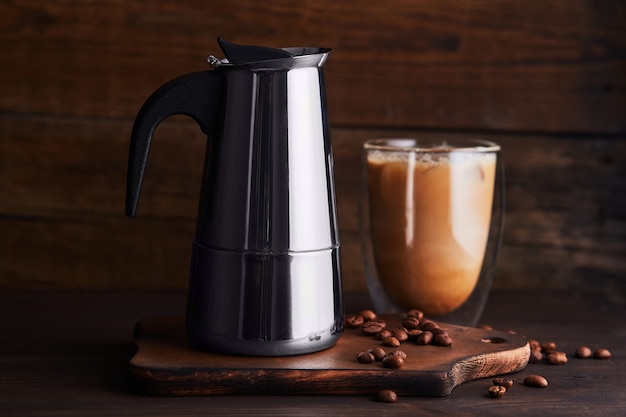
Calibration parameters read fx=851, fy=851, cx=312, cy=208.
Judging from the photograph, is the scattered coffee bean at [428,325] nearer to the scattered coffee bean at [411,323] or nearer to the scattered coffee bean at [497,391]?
the scattered coffee bean at [411,323]

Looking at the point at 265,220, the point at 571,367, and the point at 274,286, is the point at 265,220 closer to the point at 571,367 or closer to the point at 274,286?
the point at 274,286

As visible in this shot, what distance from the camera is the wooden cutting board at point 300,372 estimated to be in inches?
30.4

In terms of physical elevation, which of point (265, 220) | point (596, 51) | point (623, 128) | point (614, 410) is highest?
point (596, 51)

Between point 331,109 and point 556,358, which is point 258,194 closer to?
point 556,358

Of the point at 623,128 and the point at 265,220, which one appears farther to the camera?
the point at 623,128

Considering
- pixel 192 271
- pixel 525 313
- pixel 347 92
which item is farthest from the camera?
pixel 347 92

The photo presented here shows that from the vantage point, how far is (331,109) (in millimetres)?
1300

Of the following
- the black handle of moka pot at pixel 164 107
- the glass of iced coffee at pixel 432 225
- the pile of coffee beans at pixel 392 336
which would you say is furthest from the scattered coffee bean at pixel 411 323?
the black handle of moka pot at pixel 164 107

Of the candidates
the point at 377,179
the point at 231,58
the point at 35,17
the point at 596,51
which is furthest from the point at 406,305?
the point at 35,17

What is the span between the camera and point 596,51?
131 cm

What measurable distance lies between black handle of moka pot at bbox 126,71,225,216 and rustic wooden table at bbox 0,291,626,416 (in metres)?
0.18

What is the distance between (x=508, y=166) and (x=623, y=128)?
19 centimetres

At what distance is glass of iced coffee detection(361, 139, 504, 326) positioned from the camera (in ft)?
3.40

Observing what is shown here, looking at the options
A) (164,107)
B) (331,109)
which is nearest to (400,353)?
(164,107)
